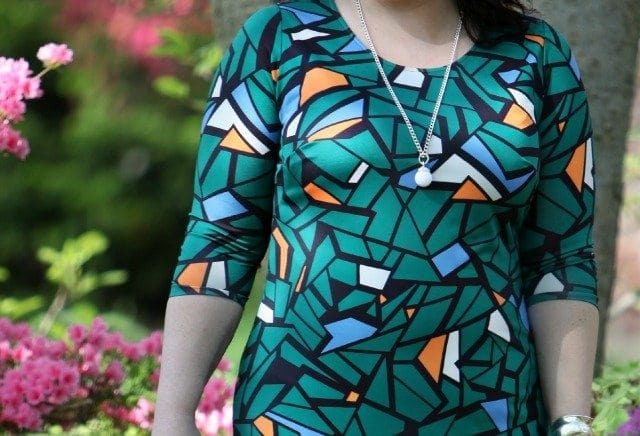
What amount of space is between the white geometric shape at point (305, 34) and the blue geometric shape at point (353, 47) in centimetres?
4

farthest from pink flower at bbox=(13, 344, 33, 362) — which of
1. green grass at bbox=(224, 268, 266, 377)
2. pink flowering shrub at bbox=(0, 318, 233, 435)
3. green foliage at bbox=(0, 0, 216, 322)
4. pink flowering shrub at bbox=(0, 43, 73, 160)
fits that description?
green foliage at bbox=(0, 0, 216, 322)

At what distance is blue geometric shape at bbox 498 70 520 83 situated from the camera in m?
2.09

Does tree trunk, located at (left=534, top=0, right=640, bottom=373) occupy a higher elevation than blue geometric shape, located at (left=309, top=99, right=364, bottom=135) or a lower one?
higher

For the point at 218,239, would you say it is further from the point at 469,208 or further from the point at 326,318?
the point at 469,208

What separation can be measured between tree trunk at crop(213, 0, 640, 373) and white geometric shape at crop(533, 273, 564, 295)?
1122 millimetres

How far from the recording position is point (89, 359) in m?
3.39

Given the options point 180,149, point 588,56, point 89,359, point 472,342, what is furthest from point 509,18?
point 180,149

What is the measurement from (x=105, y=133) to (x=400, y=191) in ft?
19.5

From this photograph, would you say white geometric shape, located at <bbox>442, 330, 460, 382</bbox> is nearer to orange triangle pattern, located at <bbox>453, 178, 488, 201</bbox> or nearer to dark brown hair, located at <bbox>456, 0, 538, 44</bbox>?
orange triangle pattern, located at <bbox>453, 178, 488, 201</bbox>

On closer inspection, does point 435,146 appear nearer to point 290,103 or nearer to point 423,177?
point 423,177

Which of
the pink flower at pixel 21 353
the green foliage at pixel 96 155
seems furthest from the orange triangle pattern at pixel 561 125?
the green foliage at pixel 96 155

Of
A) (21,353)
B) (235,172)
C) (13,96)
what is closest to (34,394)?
(21,353)

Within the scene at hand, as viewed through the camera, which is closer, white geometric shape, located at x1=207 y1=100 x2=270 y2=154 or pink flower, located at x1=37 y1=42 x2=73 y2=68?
white geometric shape, located at x1=207 y1=100 x2=270 y2=154

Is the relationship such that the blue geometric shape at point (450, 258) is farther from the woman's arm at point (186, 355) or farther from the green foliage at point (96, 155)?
the green foliage at point (96, 155)
